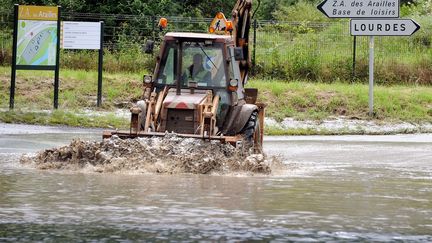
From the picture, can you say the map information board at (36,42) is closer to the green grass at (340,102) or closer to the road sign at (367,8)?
the green grass at (340,102)

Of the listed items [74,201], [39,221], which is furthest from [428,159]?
[39,221]

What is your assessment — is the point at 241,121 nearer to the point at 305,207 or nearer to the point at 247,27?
the point at 247,27

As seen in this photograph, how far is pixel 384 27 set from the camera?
27641mm

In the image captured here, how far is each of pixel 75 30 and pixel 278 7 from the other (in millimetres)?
24332

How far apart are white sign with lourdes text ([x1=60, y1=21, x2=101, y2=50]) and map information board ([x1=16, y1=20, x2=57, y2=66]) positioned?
1.19 metres

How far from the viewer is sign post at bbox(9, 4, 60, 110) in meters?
26.3

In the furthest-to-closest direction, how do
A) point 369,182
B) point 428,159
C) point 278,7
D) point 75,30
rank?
point 278,7, point 75,30, point 428,159, point 369,182

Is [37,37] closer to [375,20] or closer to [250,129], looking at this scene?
[375,20]

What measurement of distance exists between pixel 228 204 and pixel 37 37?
15789mm

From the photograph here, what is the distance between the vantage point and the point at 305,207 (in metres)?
11.8

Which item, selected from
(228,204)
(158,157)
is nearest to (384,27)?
(158,157)

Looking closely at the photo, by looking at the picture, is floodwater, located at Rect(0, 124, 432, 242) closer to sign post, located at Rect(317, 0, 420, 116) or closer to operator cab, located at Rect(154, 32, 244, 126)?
operator cab, located at Rect(154, 32, 244, 126)

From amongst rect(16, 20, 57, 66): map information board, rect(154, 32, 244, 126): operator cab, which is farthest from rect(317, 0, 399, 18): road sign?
rect(154, 32, 244, 126): operator cab

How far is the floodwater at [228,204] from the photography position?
9.87 meters
